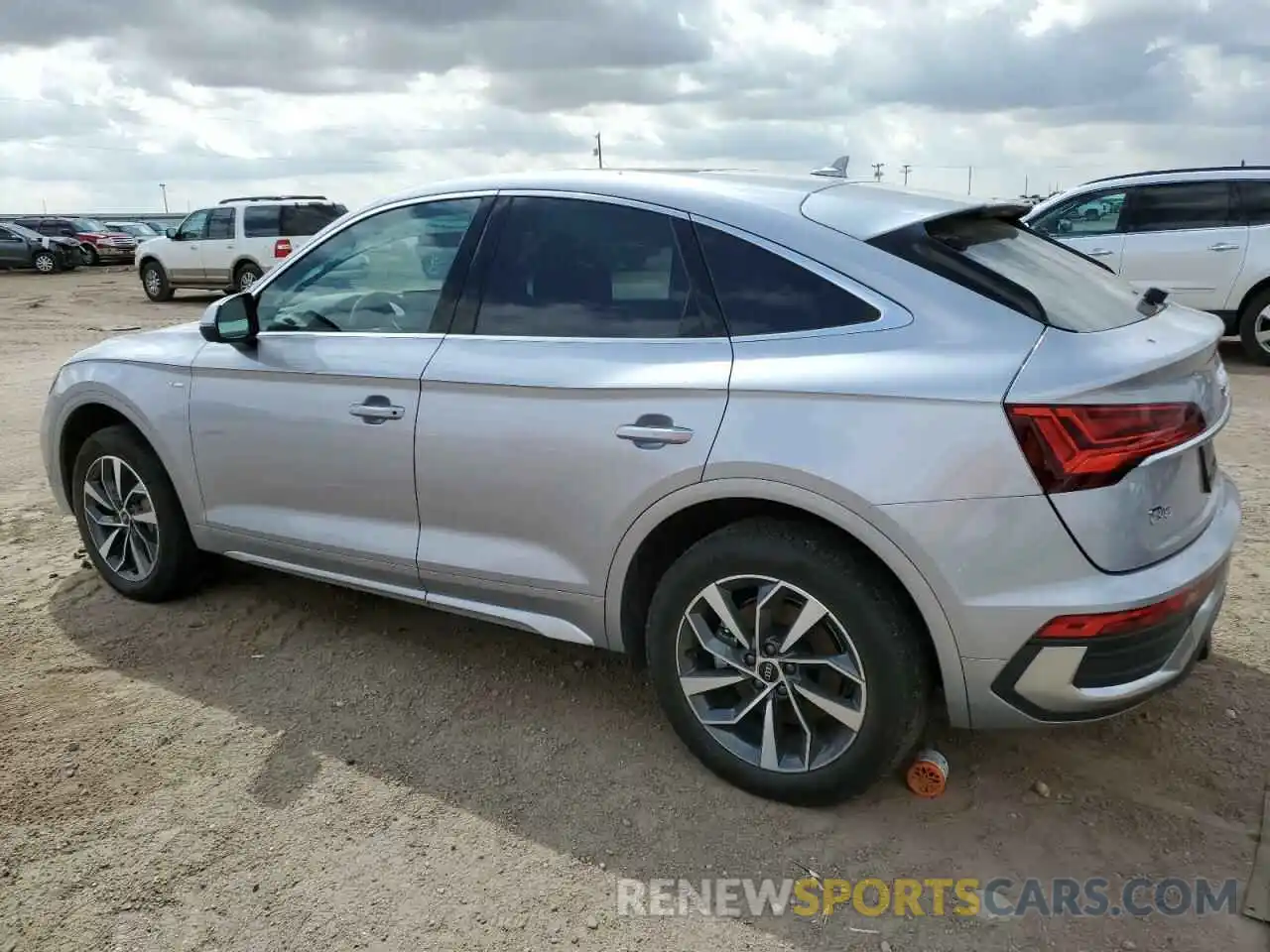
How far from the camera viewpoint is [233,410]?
3.82 m

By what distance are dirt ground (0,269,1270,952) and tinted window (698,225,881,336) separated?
1345 millimetres

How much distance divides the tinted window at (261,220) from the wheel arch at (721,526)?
16976 mm

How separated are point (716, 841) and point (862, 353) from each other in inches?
53.1

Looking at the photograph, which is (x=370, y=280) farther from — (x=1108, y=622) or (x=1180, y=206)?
(x=1180, y=206)

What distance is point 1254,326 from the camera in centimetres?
977

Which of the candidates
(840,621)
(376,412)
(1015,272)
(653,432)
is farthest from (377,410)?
(1015,272)

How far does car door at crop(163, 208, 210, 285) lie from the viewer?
19062mm

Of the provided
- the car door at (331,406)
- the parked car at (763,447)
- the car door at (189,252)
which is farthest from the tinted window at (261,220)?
the parked car at (763,447)

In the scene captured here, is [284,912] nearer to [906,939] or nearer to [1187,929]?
[906,939]

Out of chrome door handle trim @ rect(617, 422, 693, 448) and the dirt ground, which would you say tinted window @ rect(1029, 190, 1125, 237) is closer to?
the dirt ground

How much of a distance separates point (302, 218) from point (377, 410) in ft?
52.9

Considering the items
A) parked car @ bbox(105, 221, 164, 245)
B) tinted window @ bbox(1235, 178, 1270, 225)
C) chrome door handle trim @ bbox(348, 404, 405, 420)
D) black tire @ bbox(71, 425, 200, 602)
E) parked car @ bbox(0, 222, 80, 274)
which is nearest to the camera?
chrome door handle trim @ bbox(348, 404, 405, 420)

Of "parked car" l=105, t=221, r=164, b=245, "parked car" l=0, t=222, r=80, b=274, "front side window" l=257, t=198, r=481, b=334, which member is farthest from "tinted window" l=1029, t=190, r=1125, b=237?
"parked car" l=105, t=221, r=164, b=245

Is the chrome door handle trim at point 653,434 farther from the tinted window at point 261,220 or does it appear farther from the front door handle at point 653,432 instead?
the tinted window at point 261,220
